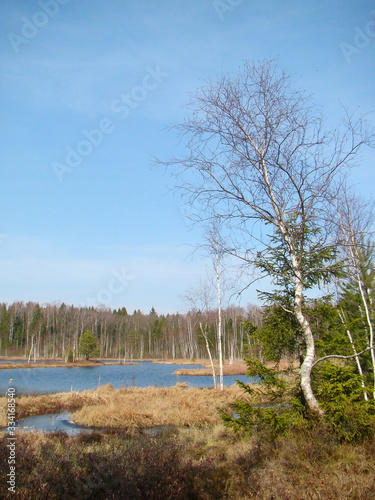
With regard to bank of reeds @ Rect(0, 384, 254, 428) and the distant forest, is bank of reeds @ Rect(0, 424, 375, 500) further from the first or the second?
the distant forest

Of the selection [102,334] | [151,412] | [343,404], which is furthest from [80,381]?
[102,334]

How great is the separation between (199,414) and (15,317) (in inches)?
2952

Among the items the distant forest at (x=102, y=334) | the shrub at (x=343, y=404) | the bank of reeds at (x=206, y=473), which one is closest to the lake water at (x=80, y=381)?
the shrub at (x=343, y=404)

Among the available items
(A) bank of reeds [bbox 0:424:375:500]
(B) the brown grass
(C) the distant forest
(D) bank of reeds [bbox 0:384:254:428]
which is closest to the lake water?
(D) bank of reeds [bbox 0:384:254:428]

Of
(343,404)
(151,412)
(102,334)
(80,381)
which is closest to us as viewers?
(343,404)

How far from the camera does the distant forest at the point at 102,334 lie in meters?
69.6

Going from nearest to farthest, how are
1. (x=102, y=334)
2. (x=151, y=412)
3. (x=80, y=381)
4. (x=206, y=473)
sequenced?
(x=206, y=473), (x=151, y=412), (x=80, y=381), (x=102, y=334)

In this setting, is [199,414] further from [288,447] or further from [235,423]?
[288,447]

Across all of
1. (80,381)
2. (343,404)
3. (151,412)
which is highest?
(343,404)

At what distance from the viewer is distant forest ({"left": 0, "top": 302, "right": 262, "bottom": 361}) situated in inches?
2741

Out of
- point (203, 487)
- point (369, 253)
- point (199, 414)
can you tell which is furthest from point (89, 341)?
→ point (203, 487)

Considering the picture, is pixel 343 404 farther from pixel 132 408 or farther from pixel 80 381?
pixel 80 381

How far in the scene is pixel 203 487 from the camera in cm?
463

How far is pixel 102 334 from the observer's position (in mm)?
83688
